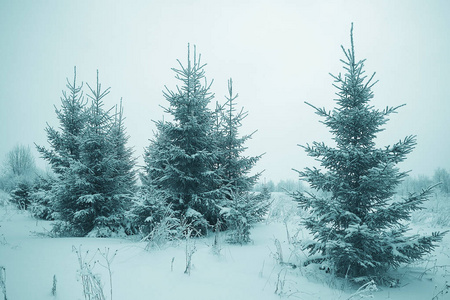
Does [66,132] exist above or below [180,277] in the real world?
above

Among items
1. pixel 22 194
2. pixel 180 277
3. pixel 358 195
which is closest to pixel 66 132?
pixel 180 277

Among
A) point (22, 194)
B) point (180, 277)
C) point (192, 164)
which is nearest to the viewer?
point (180, 277)

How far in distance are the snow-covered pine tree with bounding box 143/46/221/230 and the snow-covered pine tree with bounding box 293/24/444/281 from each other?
149 inches

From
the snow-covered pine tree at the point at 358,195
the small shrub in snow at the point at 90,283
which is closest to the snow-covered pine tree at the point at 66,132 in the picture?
the small shrub in snow at the point at 90,283

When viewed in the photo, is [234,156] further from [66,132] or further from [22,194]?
[22,194]

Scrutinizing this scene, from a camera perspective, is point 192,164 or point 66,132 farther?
point 66,132

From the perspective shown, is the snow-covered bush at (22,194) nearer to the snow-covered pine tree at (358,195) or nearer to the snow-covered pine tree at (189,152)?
the snow-covered pine tree at (189,152)

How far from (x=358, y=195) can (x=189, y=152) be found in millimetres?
5228

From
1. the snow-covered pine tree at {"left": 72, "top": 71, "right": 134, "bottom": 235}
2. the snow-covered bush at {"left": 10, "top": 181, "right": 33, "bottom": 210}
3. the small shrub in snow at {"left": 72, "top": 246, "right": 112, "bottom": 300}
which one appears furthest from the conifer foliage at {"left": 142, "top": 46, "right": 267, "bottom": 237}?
the snow-covered bush at {"left": 10, "top": 181, "right": 33, "bottom": 210}

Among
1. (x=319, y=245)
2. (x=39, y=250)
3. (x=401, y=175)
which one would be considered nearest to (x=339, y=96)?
(x=401, y=175)

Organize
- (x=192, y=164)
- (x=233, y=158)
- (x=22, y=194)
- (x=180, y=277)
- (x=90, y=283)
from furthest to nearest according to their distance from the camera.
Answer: (x=22, y=194)
(x=233, y=158)
(x=192, y=164)
(x=180, y=277)
(x=90, y=283)

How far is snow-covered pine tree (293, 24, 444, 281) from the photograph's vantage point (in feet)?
12.5

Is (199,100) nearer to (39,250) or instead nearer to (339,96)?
(339,96)

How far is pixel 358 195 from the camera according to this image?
4211 millimetres
